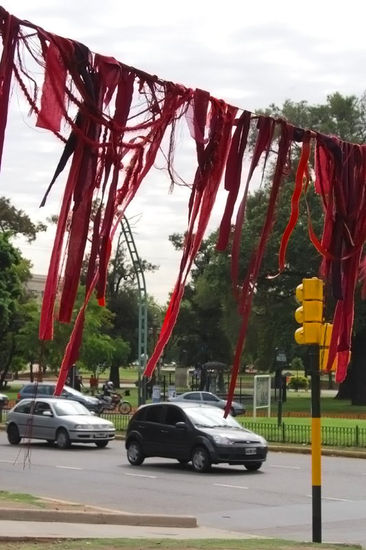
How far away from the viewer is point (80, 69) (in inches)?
175

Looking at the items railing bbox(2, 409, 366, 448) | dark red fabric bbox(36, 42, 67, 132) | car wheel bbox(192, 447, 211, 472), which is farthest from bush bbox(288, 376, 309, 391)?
dark red fabric bbox(36, 42, 67, 132)

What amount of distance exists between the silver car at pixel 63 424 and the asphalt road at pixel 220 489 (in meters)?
1.80

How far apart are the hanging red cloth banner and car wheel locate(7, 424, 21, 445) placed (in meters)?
25.0

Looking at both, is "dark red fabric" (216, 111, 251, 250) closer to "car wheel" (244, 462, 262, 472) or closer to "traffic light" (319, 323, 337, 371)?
"traffic light" (319, 323, 337, 371)

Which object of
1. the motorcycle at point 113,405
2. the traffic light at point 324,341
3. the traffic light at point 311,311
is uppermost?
the traffic light at point 311,311

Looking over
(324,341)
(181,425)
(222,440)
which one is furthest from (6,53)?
(181,425)

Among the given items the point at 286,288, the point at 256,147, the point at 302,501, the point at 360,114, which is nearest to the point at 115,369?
the point at 286,288

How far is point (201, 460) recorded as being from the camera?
2206 cm

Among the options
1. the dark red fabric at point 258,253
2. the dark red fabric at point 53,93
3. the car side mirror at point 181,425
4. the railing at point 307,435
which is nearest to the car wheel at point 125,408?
the railing at point 307,435

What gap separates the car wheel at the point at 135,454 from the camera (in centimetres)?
2352

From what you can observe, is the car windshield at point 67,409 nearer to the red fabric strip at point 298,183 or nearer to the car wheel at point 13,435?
the car wheel at point 13,435

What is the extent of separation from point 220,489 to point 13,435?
12.4m

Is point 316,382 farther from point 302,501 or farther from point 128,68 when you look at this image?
A: point 128,68

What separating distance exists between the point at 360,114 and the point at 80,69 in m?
52.5
